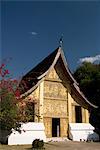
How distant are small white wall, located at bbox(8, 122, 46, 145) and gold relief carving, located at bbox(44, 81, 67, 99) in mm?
2940

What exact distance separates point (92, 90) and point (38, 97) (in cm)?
867

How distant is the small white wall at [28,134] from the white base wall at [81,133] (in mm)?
3005

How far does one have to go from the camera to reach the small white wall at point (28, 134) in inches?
858

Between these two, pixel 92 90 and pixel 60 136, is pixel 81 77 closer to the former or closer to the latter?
pixel 92 90

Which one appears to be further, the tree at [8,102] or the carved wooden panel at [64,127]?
the carved wooden panel at [64,127]

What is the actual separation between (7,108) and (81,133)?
36.6 feet

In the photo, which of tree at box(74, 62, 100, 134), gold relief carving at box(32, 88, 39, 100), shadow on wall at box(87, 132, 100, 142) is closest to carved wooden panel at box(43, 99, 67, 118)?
gold relief carving at box(32, 88, 39, 100)

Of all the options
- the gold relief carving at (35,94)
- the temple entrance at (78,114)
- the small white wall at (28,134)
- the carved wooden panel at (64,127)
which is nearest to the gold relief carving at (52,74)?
the gold relief carving at (35,94)

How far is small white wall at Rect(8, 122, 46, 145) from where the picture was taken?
21.8 meters

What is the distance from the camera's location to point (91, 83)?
3162 centimetres

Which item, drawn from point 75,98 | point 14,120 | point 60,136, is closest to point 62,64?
point 75,98

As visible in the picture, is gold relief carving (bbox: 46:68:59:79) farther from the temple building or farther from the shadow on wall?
the shadow on wall

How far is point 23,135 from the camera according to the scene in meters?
22.3

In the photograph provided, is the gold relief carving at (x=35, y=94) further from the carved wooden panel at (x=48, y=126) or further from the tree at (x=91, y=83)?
the tree at (x=91, y=83)
